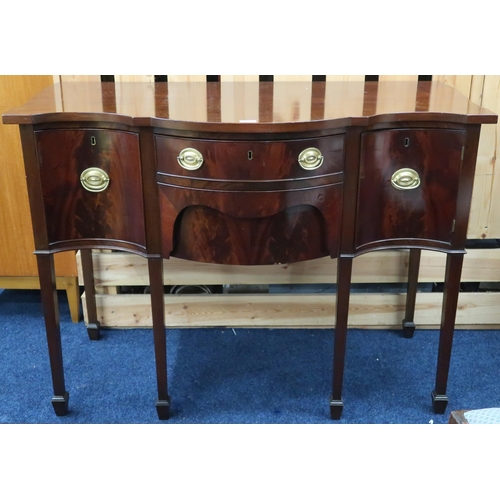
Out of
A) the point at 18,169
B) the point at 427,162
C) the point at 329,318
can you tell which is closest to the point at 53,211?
the point at 18,169

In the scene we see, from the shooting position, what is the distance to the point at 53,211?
1368mm

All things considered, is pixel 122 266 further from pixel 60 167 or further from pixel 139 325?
pixel 60 167

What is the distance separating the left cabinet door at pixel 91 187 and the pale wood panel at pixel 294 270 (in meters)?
0.50

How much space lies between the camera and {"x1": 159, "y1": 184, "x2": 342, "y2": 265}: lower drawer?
1291 millimetres

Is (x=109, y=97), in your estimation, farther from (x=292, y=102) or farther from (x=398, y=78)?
(x=398, y=78)

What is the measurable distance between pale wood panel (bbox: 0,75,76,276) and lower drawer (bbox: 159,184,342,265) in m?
0.64

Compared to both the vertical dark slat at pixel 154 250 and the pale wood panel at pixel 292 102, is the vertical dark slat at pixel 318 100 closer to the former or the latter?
the pale wood panel at pixel 292 102

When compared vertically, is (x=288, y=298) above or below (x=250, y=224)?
below

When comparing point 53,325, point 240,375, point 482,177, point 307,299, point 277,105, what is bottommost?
point 240,375

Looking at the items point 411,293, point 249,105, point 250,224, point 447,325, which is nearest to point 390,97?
point 249,105

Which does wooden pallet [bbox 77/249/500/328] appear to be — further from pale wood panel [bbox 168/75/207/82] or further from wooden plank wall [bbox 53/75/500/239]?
pale wood panel [bbox 168/75/207/82]

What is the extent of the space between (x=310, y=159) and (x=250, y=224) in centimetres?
19

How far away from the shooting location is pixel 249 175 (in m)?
1.26

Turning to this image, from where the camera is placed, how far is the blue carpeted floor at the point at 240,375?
1.58 meters
